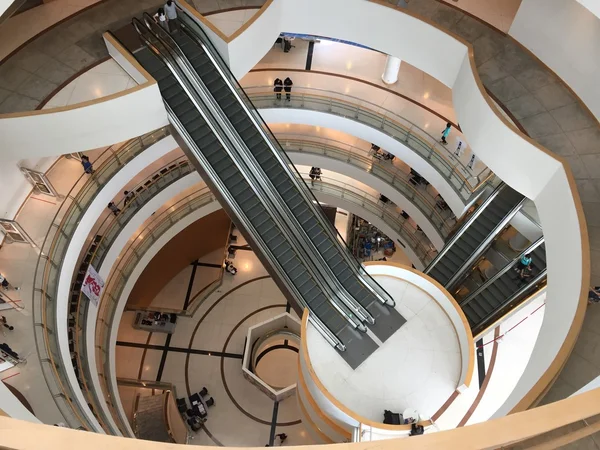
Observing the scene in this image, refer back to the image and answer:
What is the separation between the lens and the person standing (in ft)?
45.4

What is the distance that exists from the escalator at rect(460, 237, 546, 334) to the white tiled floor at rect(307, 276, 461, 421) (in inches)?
87.9

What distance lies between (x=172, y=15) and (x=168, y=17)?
17 cm

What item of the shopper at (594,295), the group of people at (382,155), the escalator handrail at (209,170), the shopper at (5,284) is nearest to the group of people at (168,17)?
the escalator handrail at (209,170)

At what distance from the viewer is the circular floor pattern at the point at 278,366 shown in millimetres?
24234

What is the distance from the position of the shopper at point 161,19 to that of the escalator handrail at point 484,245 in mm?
11230

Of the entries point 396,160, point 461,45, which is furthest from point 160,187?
point 461,45

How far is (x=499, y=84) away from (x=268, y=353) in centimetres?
1661

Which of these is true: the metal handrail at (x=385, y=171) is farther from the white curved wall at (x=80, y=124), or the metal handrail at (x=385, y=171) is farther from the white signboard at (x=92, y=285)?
the white signboard at (x=92, y=285)

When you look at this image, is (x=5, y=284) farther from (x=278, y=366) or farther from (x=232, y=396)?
(x=278, y=366)

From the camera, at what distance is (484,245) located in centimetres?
1569

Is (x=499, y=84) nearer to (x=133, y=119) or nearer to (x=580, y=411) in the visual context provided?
(x=133, y=119)

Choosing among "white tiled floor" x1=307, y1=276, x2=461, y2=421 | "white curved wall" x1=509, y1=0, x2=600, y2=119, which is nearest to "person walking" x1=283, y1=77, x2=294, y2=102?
"white curved wall" x1=509, y1=0, x2=600, y2=119

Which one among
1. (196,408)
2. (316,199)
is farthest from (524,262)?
(196,408)

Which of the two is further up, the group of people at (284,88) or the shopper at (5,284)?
the group of people at (284,88)
